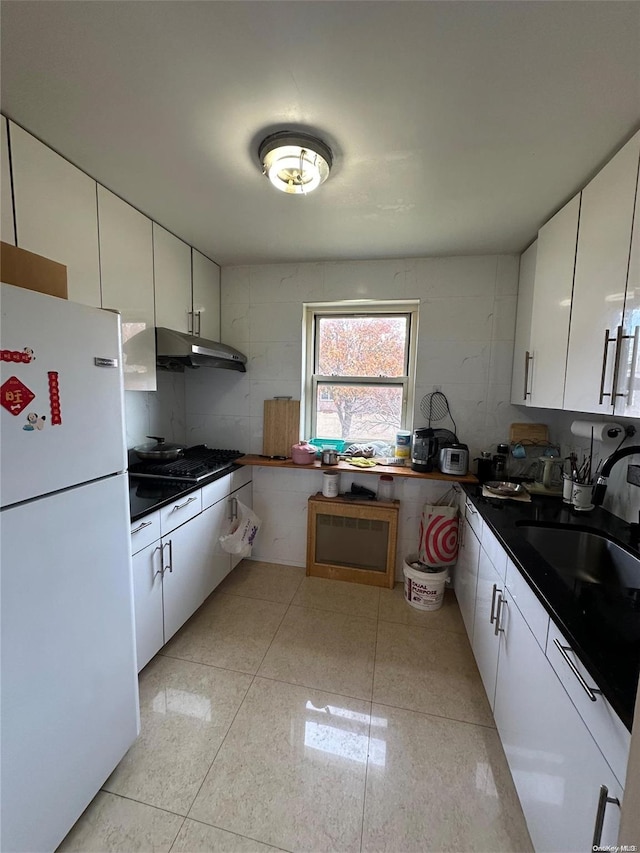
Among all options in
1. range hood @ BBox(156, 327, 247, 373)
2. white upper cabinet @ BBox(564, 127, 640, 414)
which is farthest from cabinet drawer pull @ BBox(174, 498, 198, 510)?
white upper cabinet @ BBox(564, 127, 640, 414)

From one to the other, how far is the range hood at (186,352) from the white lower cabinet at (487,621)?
187 cm

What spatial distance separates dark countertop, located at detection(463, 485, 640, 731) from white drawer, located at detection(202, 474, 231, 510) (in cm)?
154

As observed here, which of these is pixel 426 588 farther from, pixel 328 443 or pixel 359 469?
pixel 328 443

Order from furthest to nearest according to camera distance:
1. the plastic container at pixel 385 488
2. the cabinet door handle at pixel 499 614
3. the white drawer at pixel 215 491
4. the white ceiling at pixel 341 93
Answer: the plastic container at pixel 385 488, the white drawer at pixel 215 491, the cabinet door handle at pixel 499 614, the white ceiling at pixel 341 93

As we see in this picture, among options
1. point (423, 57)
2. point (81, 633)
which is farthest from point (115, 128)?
point (81, 633)

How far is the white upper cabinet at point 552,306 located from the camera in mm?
1515

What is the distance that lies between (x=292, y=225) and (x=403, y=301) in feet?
3.11

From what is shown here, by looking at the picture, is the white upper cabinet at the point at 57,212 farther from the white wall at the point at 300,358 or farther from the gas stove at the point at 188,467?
the white wall at the point at 300,358

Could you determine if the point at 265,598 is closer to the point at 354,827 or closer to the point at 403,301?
the point at 354,827

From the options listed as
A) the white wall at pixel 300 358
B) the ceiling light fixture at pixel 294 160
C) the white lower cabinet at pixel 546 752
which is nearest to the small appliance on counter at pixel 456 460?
the white wall at pixel 300 358

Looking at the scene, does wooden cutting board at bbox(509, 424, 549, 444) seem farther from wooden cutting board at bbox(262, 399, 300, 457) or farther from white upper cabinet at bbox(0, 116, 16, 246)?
white upper cabinet at bbox(0, 116, 16, 246)

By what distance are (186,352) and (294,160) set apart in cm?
106

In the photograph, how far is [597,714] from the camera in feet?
2.34

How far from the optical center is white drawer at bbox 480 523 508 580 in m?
1.34
